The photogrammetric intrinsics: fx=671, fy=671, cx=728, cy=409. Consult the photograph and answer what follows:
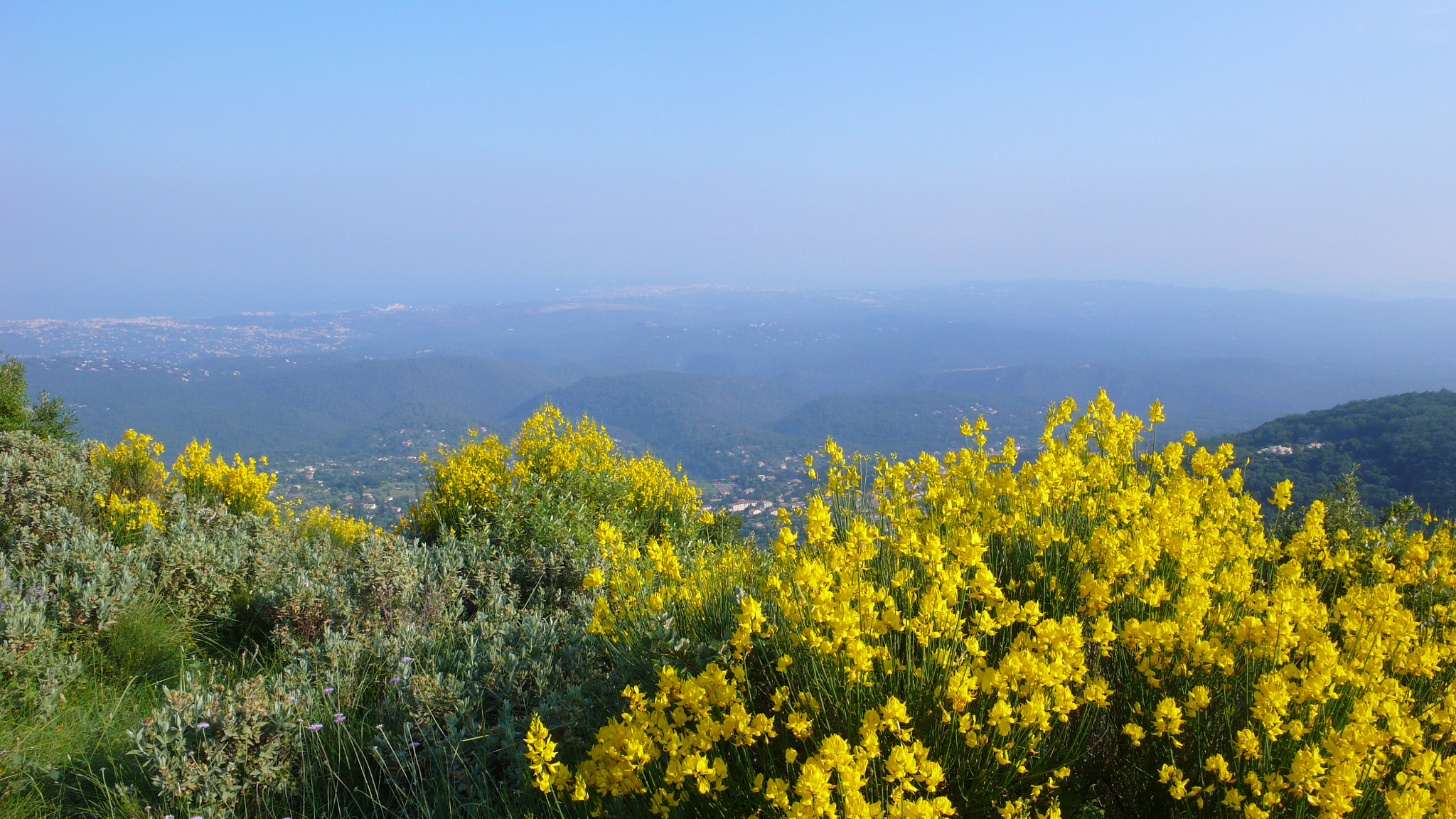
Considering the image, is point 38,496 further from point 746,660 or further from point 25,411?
point 25,411

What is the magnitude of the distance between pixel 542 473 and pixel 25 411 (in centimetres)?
1042

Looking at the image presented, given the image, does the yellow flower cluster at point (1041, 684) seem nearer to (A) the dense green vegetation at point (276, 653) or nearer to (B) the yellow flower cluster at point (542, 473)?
(A) the dense green vegetation at point (276, 653)

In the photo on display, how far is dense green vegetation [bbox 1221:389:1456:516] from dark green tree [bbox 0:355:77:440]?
1039 inches

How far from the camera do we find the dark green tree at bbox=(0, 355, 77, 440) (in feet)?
35.0

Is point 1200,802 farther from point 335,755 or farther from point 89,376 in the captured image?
point 89,376

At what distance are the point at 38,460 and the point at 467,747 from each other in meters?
6.56

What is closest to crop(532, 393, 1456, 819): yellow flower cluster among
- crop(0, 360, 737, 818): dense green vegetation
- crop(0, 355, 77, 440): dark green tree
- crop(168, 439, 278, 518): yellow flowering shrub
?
crop(0, 360, 737, 818): dense green vegetation

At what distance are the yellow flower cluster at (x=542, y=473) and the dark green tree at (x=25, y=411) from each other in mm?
6549

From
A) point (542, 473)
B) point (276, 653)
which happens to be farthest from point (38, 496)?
point (542, 473)

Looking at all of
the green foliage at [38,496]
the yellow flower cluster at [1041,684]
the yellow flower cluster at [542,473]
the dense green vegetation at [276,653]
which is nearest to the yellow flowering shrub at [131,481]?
the dense green vegetation at [276,653]

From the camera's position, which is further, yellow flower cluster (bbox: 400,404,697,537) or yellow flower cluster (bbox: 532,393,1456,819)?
yellow flower cluster (bbox: 400,404,697,537)

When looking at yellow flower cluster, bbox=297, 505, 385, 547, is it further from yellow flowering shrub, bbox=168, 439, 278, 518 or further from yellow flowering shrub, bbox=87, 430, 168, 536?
yellow flowering shrub, bbox=87, 430, 168, 536

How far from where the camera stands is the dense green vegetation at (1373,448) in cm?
2294

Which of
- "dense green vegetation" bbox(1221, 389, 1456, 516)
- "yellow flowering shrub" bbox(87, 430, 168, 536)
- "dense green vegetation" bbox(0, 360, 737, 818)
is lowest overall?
"dense green vegetation" bbox(1221, 389, 1456, 516)
